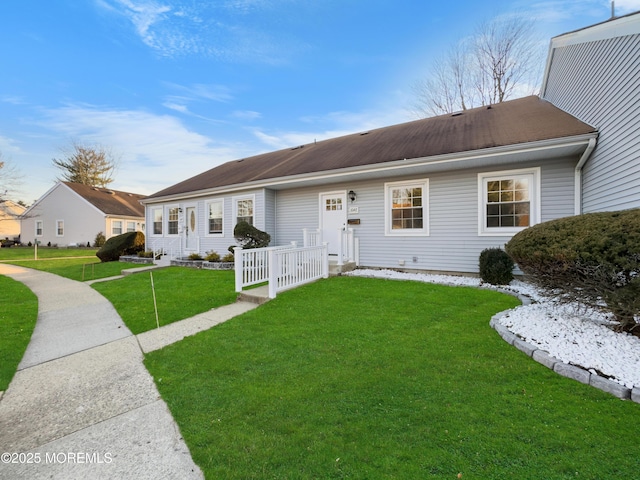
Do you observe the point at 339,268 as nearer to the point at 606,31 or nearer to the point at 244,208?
the point at 244,208

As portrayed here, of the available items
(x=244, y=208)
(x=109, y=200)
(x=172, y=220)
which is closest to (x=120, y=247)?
(x=172, y=220)

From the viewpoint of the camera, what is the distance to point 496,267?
669 centimetres

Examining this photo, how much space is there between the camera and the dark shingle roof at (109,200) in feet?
80.5

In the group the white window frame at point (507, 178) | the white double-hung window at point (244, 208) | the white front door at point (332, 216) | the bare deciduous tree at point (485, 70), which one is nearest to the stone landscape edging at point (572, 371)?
the white window frame at point (507, 178)

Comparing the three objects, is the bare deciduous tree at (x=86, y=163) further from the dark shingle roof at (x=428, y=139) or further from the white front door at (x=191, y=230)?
the white front door at (x=191, y=230)

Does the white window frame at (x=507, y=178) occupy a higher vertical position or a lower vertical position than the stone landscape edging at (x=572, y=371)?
higher

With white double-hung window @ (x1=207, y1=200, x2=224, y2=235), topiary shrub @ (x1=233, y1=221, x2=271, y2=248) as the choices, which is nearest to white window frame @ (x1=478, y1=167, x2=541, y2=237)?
topiary shrub @ (x1=233, y1=221, x2=271, y2=248)

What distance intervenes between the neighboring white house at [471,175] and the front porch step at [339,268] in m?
0.57

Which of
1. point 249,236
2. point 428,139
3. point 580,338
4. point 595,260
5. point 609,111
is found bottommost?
point 580,338

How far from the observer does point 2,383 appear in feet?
10.4

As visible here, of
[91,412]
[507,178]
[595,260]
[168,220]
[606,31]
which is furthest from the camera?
[168,220]

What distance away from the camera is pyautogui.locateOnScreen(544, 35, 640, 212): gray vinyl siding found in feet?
14.8

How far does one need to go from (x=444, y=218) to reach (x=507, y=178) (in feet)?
5.73

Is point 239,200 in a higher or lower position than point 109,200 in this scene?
lower
